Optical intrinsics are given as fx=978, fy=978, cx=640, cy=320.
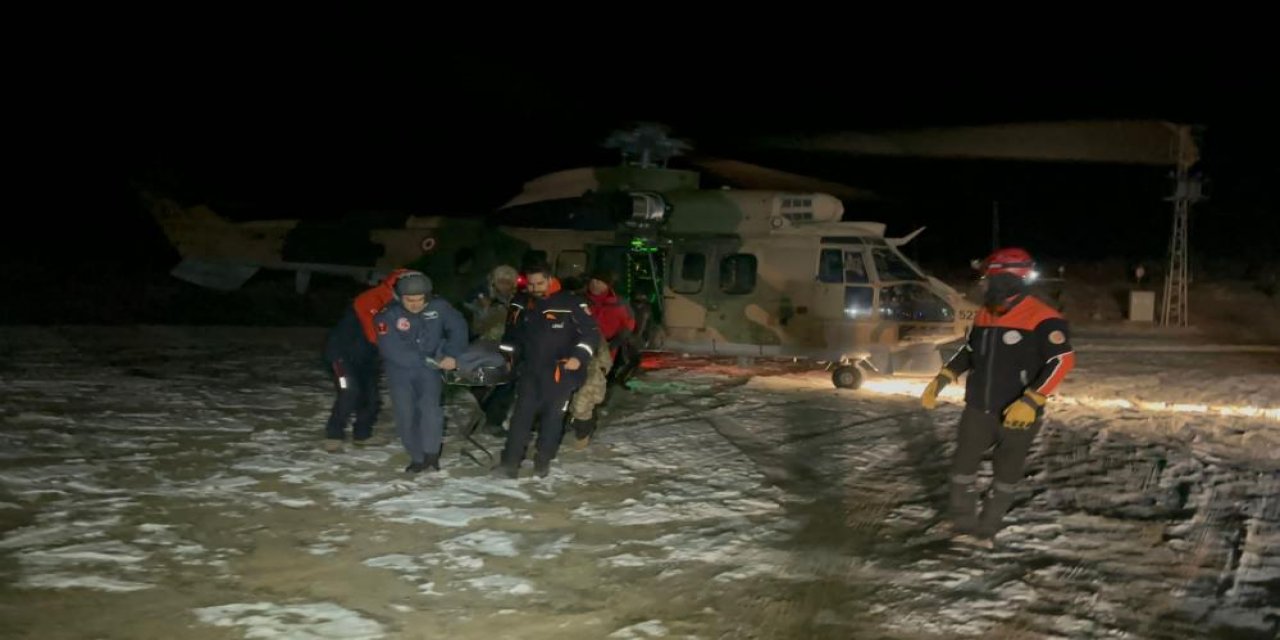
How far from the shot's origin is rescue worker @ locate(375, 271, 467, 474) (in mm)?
7055

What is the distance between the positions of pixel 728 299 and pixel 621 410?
3.35 metres

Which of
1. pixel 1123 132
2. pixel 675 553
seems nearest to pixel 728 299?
pixel 1123 132

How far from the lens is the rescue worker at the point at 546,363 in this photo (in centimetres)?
712

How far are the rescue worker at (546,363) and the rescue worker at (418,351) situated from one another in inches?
17.9

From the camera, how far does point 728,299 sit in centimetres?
1302

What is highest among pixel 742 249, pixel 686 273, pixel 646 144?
pixel 646 144

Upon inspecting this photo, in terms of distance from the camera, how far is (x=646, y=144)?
13.0 meters

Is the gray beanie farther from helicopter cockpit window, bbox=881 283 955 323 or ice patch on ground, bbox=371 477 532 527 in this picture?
helicopter cockpit window, bbox=881 283 955 323

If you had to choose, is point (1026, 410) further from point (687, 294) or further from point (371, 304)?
point (687, 294)

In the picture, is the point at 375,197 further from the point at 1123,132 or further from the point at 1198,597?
the point at 1198,597

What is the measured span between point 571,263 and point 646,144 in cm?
197

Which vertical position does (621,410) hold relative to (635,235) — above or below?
below

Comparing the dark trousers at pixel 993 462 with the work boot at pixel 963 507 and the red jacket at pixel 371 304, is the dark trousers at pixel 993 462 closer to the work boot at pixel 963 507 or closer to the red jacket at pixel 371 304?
the work boot at pixel 963 507

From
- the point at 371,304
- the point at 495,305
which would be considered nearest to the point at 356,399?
the point at 371,304
